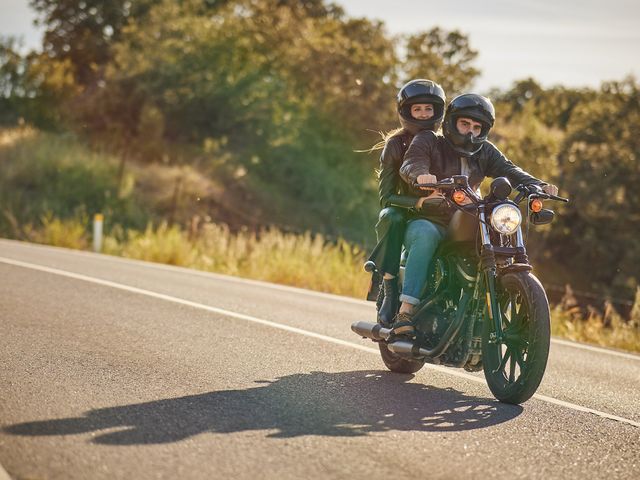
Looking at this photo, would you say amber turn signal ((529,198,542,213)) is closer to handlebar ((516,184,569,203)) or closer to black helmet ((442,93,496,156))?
handlebar ((516,184,569,203))

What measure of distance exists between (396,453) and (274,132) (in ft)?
112

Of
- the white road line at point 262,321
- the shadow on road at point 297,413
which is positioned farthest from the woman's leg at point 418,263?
the white road line at point 262,321

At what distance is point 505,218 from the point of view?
6469 millimetres

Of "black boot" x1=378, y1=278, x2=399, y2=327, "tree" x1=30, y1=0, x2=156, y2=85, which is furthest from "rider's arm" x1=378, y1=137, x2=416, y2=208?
"tree" x1=30, y1=0, x2=156, y2=85

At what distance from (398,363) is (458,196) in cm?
162

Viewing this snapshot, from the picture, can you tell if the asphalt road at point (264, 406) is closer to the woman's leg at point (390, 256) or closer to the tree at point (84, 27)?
the woman's leg at point (390, 256)

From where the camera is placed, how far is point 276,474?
14.8ft

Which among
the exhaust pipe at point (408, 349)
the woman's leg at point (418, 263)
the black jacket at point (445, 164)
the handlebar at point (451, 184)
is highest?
the black jacket at point (445, 164)

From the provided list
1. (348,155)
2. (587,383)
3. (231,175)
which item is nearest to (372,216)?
(348,155)

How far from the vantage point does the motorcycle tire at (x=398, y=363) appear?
7621mm

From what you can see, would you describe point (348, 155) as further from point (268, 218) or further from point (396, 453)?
point (396, 453)

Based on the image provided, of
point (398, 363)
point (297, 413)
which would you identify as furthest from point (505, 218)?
point (297, 413)

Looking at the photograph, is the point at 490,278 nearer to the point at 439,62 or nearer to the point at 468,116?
the point at 468,116

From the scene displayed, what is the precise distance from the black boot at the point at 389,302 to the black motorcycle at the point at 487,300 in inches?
13.0
